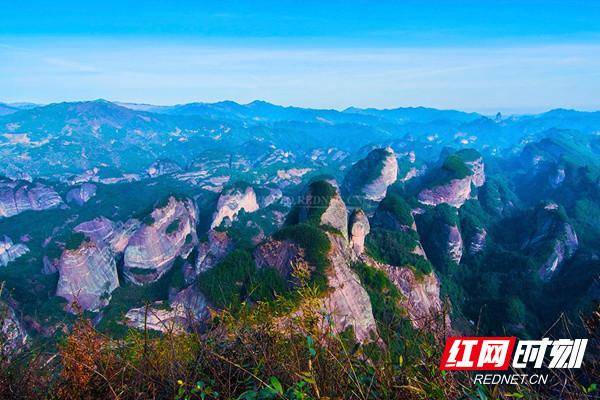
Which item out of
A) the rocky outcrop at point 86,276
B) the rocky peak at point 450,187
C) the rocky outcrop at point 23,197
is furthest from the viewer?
the rocky outcrop at point 23,197

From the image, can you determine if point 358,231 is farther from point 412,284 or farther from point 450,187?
point 450,187

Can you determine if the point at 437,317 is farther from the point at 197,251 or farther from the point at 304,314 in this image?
the point at 197,251

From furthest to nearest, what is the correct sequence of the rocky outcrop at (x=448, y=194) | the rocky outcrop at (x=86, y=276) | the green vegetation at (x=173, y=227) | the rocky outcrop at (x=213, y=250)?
the rocky outcrop at (x=448, y=194) < the green vegetation at (x=173, y=227) < the rocky outcrop at (x=86, y=276) < the rocky outcrop at (x=213, y=250)

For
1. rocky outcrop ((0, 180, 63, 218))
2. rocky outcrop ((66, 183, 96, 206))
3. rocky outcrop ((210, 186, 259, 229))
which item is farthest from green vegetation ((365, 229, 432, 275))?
rocky outcrop ((0, 180, 63, 218))

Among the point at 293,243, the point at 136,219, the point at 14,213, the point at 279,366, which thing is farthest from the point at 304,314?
the point at 14,213

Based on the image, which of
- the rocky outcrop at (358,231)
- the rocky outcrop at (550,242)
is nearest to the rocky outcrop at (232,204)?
the rocky outcrop at (358,231)

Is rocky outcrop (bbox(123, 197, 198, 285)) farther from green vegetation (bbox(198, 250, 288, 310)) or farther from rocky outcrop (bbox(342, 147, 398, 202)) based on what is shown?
rocky outcrop (bbox(342, 147, 398, 202))

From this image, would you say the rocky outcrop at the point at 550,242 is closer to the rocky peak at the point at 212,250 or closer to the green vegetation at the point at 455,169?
the green vegetation at the point at 455,169
